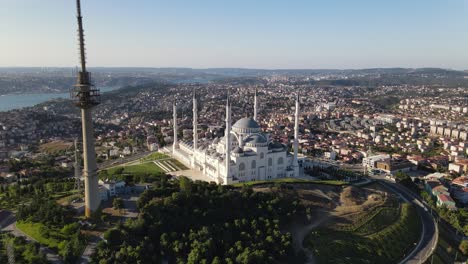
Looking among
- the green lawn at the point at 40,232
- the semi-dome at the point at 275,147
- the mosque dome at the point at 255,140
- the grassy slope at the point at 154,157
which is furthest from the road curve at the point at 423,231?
the grassy slope at the point at 154,157

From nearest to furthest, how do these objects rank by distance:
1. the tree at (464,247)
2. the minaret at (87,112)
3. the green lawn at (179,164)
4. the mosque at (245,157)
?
the minaret at (87,112)
the tree at (464,247)
the mosque at (245,157)
the green lawn at (179,164)

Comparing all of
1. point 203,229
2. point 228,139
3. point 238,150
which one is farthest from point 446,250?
point 228,139

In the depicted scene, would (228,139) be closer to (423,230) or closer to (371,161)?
(423,230)

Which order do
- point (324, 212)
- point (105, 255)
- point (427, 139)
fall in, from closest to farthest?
1. point (105, 255)
2. point (324, 212)
3. point (427, 139)

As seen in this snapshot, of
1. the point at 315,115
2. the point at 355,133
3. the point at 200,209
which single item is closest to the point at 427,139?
→ the point at 355,133

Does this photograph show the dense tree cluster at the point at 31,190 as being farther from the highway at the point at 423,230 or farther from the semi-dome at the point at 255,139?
the highway at the point at 423,230

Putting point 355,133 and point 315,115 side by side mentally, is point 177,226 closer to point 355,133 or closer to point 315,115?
point 355,133
